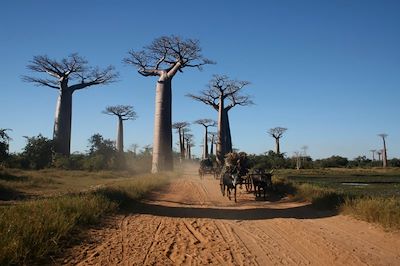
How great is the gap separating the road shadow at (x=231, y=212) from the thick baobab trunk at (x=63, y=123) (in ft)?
66.3

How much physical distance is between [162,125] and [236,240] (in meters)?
18.0

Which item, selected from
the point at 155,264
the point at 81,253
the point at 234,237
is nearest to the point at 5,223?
the point at 81,253

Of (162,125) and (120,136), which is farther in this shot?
(120,136)

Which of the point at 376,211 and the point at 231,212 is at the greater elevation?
the point at 376,211

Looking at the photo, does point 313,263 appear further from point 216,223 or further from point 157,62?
point 157,62

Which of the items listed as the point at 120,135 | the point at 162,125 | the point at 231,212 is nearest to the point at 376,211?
the point at 231,212

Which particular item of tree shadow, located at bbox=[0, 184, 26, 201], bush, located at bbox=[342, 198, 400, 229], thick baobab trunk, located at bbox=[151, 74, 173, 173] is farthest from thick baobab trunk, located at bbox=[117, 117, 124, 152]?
bush, located at bbox=[342, 198, 400, 229]

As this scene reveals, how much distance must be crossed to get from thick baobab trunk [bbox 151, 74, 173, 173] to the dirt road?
1436 centimetres

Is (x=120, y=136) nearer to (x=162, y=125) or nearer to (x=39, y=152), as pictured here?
(x=39, y=152)

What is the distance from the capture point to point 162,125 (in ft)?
79.2

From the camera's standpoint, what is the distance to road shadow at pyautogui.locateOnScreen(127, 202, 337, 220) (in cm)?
914

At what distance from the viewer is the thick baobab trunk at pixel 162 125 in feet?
79.4

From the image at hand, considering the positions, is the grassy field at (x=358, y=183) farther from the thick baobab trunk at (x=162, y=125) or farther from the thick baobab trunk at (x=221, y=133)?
the thick baobab trunk at (x=162, y=125)

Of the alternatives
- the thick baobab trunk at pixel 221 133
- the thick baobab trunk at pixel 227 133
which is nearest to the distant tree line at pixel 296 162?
the thick baobab trunk at pixel 227 133
